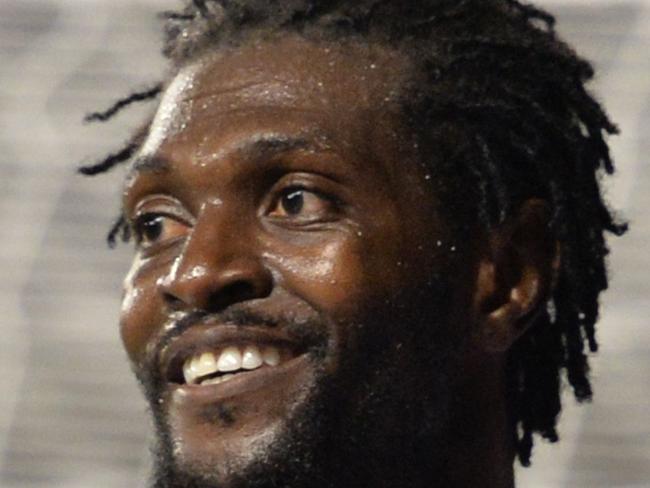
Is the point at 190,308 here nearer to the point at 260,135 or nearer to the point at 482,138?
the point at 260,135

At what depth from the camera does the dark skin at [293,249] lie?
2.81 m

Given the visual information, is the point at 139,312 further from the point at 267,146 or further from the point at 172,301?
the point at 267,146

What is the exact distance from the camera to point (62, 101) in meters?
5.30

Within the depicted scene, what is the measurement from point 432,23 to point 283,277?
0.44 m

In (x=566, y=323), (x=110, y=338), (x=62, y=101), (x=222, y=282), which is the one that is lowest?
(x=110, y=338)

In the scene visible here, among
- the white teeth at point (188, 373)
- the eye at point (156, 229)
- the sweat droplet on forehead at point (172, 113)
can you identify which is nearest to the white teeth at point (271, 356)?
the white teeth at point (188, 373)

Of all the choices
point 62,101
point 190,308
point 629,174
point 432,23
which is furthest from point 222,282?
point 62,101

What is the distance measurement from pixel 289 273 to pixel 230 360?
0.42ft

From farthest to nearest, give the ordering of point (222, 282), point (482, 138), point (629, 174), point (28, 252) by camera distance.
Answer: point (28, 252) → point (629, 174) → point (482, 138) → point (222, 282)

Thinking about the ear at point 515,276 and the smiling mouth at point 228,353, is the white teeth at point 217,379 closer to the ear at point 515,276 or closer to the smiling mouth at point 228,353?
the smiling mouth at point 228,353

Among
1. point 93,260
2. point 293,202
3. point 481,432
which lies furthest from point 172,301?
point 93,260

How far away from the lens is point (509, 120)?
3.04 metres

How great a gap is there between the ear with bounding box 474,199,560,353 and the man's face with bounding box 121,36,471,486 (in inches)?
1.9

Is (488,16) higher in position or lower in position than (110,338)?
higher
